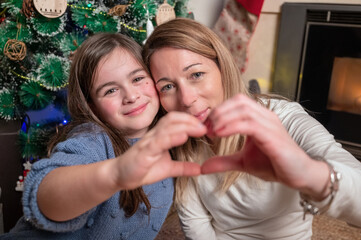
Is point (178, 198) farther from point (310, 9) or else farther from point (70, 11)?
point (310, 9)

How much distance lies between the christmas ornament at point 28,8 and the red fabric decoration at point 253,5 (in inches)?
57.0

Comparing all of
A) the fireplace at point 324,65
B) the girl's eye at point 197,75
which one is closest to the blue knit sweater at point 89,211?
the girl's eye at point 197,75

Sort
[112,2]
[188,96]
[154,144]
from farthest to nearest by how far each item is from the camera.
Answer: [112,2] < [188,96] < [154,144]

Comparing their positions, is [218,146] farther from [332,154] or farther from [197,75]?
[332,154]

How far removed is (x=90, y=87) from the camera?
108 cm

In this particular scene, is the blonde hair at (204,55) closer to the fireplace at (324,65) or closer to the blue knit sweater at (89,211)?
the blue knit sweater at (89,211)

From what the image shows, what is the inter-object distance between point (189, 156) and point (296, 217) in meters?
0.38

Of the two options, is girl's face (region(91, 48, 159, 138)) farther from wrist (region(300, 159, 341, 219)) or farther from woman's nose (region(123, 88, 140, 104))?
wrist (region(300, 159, 341, 219))

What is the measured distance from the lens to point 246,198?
3.26 feet

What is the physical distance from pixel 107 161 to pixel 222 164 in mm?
207

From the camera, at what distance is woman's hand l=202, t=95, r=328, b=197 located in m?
0.52

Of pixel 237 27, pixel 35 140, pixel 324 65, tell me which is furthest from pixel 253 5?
pixel 35 140

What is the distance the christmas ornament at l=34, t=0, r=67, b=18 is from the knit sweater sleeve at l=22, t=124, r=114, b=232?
81 cm

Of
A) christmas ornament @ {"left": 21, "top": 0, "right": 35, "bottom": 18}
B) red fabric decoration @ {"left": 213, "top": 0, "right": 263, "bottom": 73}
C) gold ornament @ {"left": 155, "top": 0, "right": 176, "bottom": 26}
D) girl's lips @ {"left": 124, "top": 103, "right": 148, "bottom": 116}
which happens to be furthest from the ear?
red fabric decoration @ {"left": 213, "top": 0, "right": 263, "bottom": 73}
